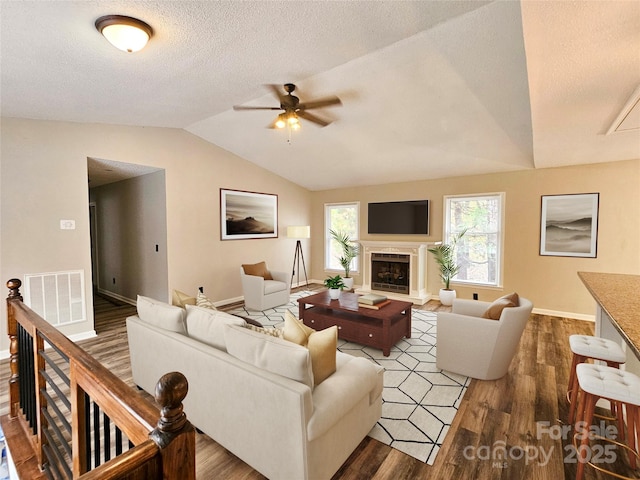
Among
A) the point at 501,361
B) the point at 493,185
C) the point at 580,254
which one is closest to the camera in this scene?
the point at 501,361

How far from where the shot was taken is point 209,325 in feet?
6.70

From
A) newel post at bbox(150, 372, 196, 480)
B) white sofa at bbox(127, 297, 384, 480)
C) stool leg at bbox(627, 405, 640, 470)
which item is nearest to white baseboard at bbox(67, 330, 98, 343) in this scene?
white sofa at bbox(127, 297, 384, 480)

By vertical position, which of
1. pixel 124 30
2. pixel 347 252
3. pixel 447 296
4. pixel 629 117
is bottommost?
pixel 447 296

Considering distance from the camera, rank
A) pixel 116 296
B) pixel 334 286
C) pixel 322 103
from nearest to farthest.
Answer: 1. pixel 322 103
2. pixel 334 286
3. pixel 116 296

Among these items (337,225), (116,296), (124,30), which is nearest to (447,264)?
(337,225)

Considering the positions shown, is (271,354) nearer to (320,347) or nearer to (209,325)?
(320,347)

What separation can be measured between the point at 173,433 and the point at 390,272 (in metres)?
5.76

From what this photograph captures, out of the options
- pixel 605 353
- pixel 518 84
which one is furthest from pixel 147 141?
pixel 605 353

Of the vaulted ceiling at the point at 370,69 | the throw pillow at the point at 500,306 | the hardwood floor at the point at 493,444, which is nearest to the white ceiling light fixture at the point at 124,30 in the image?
the vaulted ceiling at the point at 370,69

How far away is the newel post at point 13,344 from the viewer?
210 cm

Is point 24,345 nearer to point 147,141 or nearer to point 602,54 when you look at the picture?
point 147,141

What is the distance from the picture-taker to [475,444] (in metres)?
1.99

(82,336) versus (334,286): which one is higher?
(334,286)

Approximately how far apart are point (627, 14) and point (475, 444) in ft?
9.21
